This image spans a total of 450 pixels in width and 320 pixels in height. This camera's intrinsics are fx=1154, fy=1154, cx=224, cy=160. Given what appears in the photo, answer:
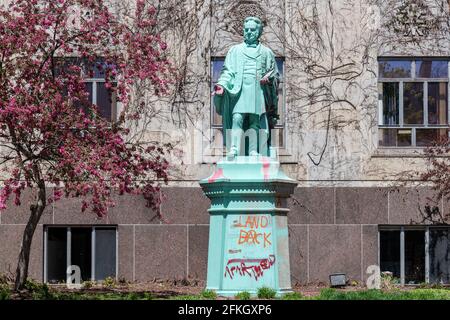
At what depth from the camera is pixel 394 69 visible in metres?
29.2

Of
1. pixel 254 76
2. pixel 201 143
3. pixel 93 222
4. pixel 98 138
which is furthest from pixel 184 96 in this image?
pixel 254 76

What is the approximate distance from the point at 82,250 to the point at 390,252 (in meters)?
7.72

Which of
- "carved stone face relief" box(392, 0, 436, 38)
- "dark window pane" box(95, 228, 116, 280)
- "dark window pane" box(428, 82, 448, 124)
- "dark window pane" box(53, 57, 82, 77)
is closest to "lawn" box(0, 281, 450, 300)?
"dark window pane" box(95, 228, 116, 280)

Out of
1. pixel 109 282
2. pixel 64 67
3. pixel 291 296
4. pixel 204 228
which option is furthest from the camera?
pixel 204 228

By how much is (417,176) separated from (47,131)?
10.3 m

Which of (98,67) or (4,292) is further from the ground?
(98,67)

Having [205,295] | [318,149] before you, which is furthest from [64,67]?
[318,149]

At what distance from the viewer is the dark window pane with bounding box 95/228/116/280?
2875cm

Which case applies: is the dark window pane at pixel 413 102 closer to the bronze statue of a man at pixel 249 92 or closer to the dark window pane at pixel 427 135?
the dark window pane at pixel 427 135

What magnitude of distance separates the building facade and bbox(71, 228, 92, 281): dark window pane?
0.03 metres

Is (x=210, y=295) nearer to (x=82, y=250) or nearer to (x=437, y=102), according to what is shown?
(x=82, y=250)

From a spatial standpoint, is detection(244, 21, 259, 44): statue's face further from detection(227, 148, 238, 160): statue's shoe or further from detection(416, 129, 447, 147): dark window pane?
detection(416, 129, 447, 147): dark window pane

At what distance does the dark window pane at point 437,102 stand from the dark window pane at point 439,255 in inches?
113

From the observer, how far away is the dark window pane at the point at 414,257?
28.9 meters
